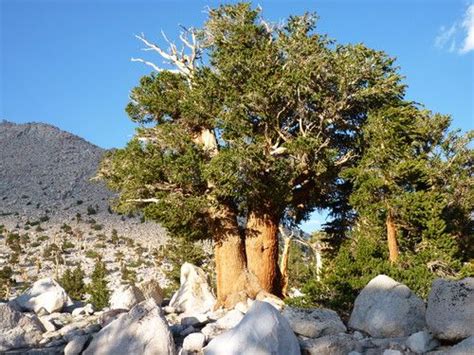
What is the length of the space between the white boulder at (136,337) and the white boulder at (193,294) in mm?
8480

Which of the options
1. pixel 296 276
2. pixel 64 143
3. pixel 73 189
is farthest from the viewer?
pixel 64 143

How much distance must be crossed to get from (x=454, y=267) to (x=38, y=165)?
81592 millimetres

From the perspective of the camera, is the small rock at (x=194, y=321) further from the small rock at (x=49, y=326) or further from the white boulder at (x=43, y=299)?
the white boulder at (x=43, y=299)

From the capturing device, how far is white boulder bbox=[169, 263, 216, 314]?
1996 cm

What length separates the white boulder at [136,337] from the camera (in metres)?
9.77

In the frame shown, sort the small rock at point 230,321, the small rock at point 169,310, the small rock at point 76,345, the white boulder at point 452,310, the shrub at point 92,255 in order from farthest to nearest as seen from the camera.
Answer: the shrub at point 92,255 < the small rock at point 169,310 < the small rock at point 230,321 < the small rock at point 76,345 < the white boulder at point 452,310

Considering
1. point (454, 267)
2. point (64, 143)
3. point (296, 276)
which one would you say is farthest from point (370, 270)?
point (64, 143)

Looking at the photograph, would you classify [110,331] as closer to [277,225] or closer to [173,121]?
[277,225]

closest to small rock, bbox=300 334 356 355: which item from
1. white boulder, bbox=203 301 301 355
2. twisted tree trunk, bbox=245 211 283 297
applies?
white boulder, bbox=203 301 301 355

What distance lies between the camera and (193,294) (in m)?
21.1

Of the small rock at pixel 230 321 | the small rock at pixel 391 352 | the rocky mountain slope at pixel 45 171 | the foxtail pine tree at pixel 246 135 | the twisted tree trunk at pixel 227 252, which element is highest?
the rocky mountain slope at pixel 45 171

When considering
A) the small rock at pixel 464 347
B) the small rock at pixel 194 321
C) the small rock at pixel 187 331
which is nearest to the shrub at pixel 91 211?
the small rock at pixel 194 321

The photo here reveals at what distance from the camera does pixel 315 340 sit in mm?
9977

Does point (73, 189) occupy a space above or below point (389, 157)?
above
